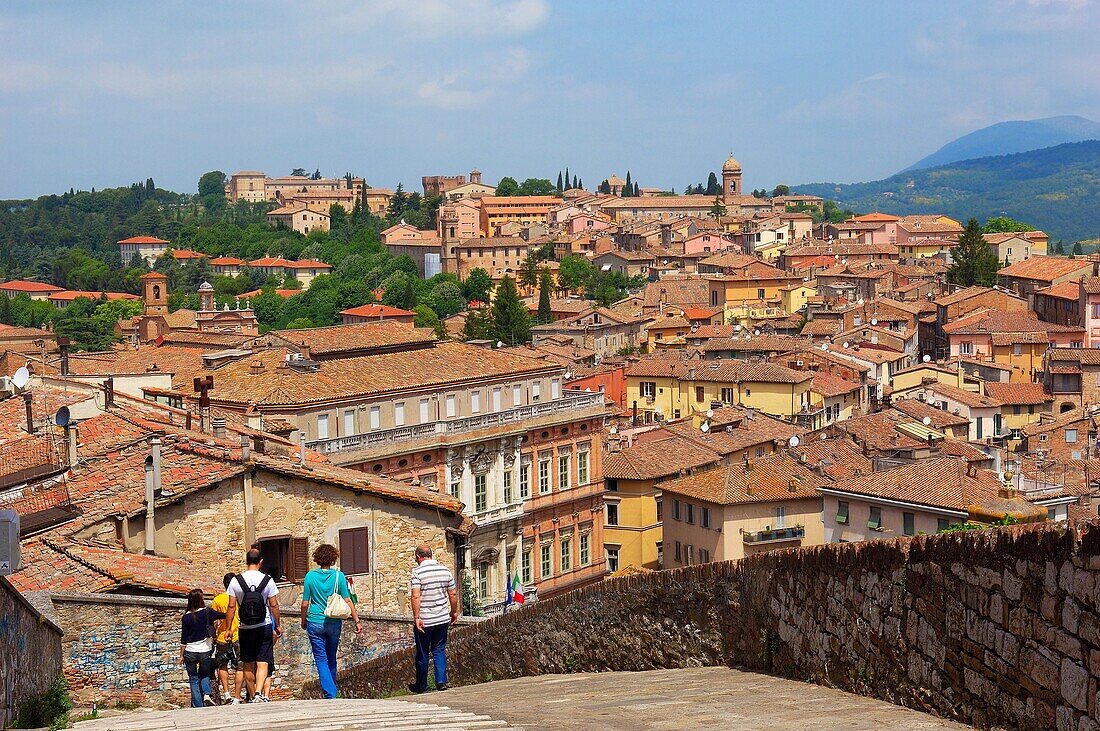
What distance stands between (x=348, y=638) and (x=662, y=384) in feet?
189

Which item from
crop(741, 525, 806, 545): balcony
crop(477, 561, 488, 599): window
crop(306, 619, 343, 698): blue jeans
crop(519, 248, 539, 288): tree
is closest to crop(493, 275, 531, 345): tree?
crop(519, 248, 539, 288): tree

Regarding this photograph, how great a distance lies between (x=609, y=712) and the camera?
8461 millimetres

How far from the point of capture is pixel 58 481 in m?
15.7

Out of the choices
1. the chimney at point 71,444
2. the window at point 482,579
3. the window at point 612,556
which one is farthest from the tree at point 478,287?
the chimney at point 71,444

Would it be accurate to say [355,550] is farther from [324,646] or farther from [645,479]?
[645,479]

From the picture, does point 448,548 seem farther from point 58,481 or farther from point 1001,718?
point 1001,718

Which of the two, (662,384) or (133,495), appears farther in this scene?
(662,384)

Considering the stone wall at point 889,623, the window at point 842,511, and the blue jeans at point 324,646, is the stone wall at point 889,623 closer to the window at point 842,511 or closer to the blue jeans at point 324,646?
the blue jeans at point 324,646

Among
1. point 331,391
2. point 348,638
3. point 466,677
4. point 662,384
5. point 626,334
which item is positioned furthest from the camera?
point 626,334

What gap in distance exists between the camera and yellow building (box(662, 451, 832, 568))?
138 ft

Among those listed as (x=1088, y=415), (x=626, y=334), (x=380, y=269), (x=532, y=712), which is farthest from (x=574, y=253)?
(x=532, y=712)

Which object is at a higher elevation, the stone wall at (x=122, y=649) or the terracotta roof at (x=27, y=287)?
the stone wall at (x=122, y=649)

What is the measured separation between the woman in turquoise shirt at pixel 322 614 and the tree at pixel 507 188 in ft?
610

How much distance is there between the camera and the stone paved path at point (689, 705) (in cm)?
746
